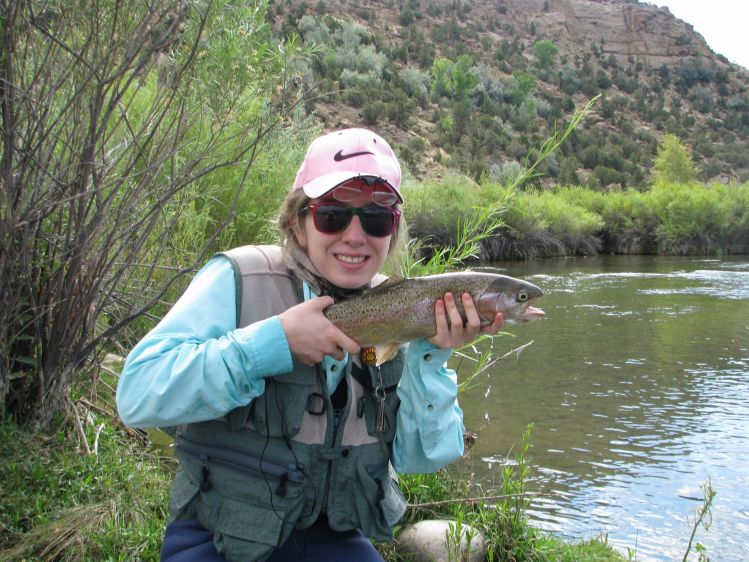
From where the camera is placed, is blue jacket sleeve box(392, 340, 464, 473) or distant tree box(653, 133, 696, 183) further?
distant tree box(653, 133, 696, 183)

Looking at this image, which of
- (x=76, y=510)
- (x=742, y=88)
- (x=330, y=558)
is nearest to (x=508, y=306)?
(x=330, y=558)

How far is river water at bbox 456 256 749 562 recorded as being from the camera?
19.7 ft

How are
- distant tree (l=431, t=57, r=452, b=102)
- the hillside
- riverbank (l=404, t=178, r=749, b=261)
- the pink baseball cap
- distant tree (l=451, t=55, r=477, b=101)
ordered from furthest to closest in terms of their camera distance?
distant tree (l=451, t=55, r=477, b=101)
distant tree (l=431, t=57, r=452, b=102)
the hillside
riverbank (l=404, t=178, r=749, b=261)
the pink baseball cap

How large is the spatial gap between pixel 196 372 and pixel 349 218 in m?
0.79

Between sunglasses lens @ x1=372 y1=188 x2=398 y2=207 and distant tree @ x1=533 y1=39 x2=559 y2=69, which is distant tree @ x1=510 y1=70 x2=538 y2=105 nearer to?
distant tree @ x1=533 y1=39 x2=559 y2=69

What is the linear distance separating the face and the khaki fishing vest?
136 millimetres

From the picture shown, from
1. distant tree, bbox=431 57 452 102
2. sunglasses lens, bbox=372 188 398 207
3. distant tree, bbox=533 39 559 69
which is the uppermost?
distant tree, bbox=533 39 559 69

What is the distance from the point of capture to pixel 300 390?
2.47 m

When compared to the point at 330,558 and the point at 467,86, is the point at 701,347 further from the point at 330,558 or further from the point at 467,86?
the point at 467,86

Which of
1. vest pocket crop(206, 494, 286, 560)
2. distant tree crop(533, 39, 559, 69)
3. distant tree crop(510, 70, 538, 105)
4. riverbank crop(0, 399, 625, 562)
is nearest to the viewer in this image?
vest pocket crop(206, 494, 286, 560)

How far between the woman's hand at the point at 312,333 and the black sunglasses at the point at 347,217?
358 mm

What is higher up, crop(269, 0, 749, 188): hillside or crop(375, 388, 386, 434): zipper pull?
crop(269, 0, 749, 188): hillside

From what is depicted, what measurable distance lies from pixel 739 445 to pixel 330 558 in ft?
22.4

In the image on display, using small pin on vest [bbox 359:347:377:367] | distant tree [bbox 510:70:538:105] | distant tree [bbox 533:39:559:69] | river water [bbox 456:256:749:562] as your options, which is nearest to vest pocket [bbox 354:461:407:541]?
small pin on vest [bbox 359:347:377:367]
